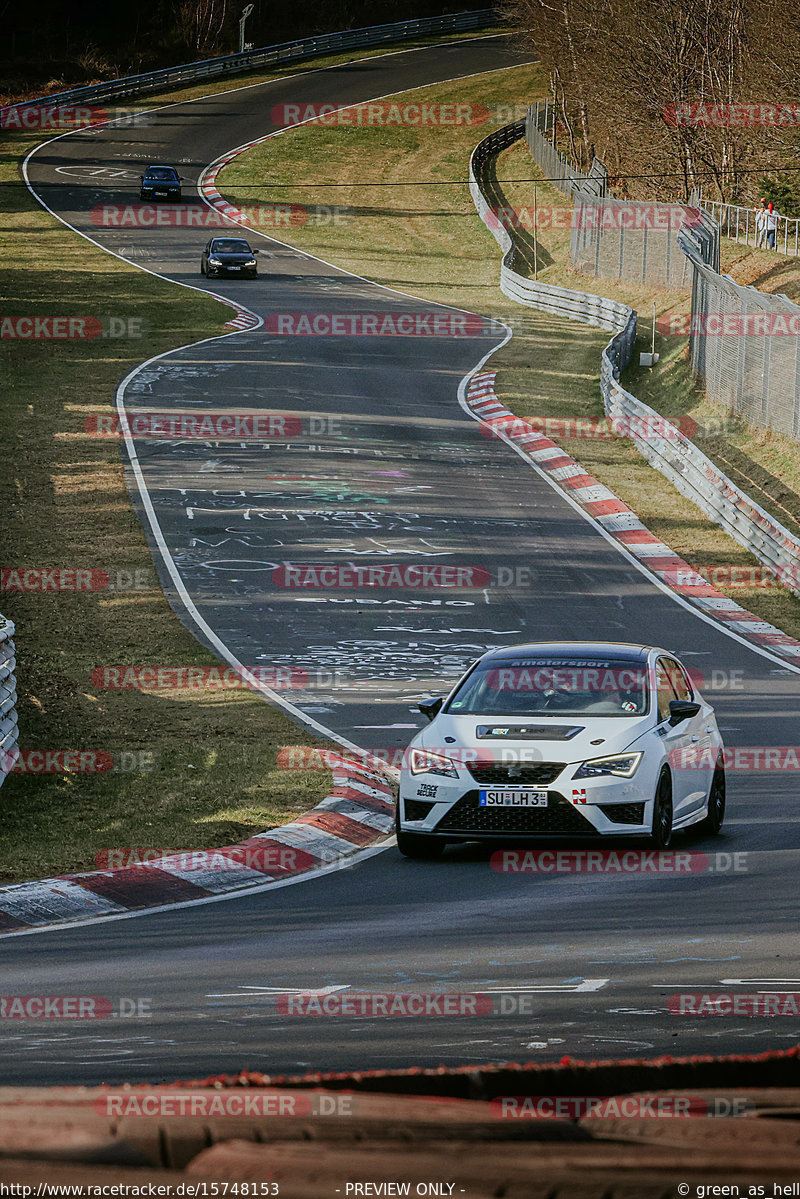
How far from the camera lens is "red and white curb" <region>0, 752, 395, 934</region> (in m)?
10.1

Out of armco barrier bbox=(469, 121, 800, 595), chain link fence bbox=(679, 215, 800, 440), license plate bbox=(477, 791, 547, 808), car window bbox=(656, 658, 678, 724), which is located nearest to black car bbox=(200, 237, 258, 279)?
armco barrier bbox=(469, 121, 800, 595)

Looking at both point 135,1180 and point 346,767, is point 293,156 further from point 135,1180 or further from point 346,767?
point 135,1180

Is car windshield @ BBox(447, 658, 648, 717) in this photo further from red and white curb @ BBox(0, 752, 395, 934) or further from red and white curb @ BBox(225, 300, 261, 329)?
red and white curb @ BBox(225, 300, 261, 329)

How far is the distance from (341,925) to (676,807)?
3.36 metres

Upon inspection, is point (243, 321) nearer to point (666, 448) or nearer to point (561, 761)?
point (666, 448)

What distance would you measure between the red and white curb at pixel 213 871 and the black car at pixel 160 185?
2348 inches

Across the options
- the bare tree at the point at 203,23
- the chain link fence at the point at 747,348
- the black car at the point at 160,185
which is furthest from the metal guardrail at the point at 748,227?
the bare tree at the point at 203,23

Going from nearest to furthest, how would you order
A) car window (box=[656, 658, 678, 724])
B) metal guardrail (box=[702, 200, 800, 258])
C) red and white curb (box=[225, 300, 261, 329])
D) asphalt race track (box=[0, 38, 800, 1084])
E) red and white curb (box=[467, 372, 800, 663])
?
asphalt race track (box=[0, 38, 800, 1084]) < car window (box=[656, 658, 678, 724]) < red and white curb (box=[467, 372, 800, 663]) < metal guardrail (box=[702, 200, 800, 258]) < red and white curb (box=[225, 300, 261, 329])

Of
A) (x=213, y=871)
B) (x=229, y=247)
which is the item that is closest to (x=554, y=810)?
(x=213, y=871)

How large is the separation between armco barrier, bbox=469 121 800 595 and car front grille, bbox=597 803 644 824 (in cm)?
1402

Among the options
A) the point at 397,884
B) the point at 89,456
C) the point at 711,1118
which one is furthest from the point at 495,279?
the point at 711,1118

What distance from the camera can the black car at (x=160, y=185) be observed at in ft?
229

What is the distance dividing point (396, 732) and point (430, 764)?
488 centimetres

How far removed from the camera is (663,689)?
1283cm
